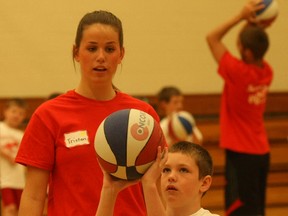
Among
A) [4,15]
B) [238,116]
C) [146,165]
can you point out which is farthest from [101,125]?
[4,15]

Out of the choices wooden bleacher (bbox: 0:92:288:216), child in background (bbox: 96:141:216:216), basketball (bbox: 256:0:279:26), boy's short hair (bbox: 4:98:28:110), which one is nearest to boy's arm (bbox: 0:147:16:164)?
boy's short hair (bbox: 4:98:28:110)

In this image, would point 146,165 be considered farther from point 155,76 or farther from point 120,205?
point 155,76

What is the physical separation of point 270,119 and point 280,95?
0.32 meters

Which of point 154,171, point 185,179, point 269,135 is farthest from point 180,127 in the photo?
point 154,171

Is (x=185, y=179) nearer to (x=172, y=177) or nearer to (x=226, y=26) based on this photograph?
(x=172, y=177)

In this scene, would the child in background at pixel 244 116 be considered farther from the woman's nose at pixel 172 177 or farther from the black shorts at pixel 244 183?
the woman's nose at pixel 172 177

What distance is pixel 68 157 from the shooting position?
2.21 metres

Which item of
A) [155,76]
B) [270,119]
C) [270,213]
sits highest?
[155,76]

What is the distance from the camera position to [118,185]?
207 centimetres

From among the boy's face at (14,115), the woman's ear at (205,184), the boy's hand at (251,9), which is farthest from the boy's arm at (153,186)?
the boy's face at (14,115)

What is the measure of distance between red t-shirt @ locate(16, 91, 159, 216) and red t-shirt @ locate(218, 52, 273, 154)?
2.97m

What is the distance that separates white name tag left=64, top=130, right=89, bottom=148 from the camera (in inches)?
86.5

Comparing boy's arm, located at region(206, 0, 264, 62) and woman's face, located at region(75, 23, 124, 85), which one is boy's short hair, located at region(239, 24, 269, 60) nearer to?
boy's arm, located at region(206, 0, 264, 62)

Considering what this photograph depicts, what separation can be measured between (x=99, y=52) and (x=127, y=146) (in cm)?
37
